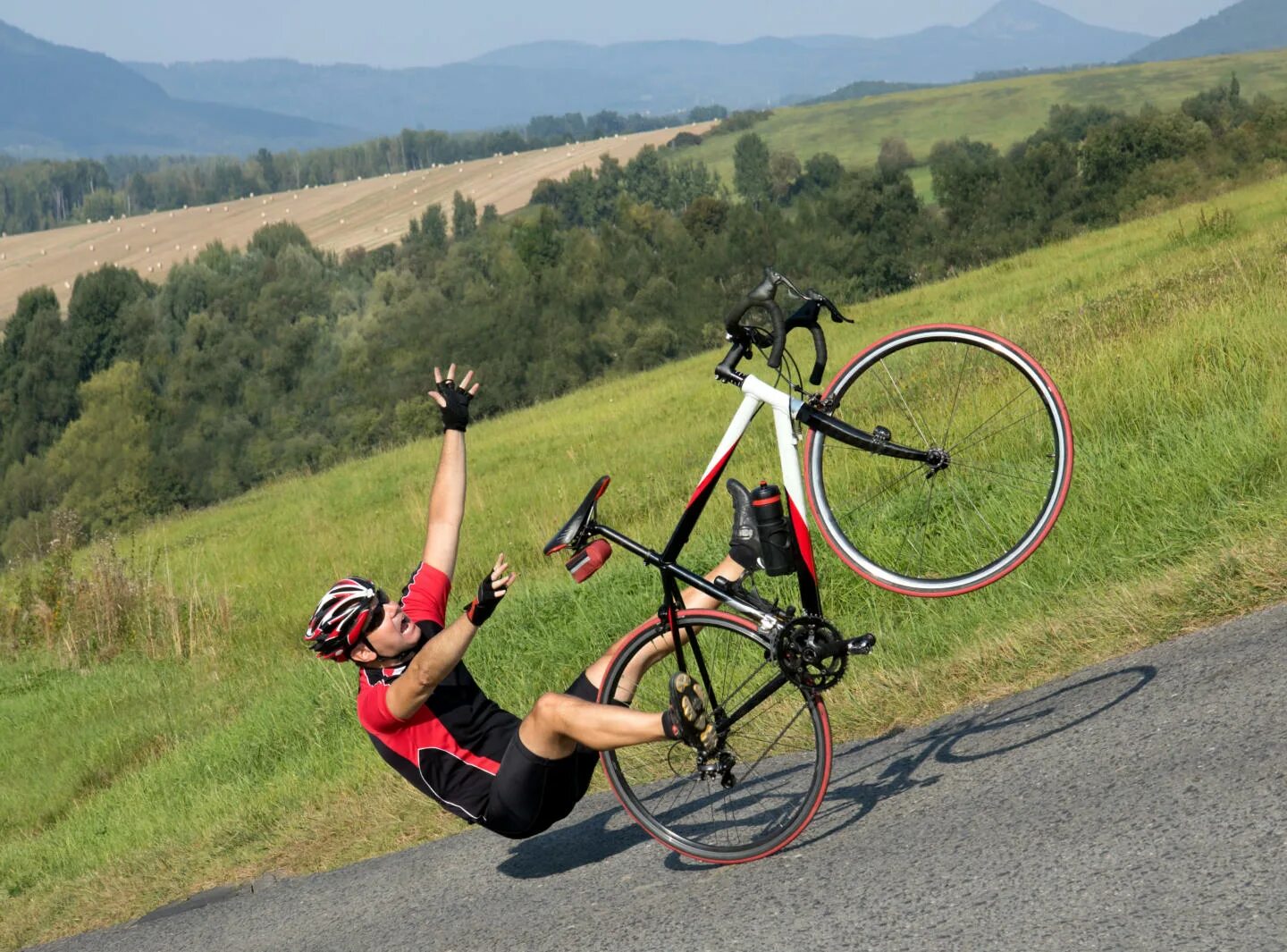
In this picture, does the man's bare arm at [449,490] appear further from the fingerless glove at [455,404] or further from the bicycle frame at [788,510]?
the bicycle frame at [788,510]

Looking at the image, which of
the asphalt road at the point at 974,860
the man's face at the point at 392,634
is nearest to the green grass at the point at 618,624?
the asphalt road at the point at 974,860

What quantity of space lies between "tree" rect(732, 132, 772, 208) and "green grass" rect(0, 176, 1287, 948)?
132m

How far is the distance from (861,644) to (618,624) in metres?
6.10

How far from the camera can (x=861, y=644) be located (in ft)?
17.7

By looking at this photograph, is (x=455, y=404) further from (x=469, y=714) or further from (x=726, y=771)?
(x=726, y=771)

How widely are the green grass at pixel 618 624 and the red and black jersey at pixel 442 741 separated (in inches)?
73.0

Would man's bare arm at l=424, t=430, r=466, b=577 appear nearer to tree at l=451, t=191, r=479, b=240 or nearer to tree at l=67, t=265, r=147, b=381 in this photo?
tree at l=67, t=265, r=147, b=381

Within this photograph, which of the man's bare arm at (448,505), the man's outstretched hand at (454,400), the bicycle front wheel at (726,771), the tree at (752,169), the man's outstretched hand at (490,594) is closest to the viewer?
the man's outstretched hand at (490,594)

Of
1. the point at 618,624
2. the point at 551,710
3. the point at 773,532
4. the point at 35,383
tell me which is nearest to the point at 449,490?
the point at 551,710

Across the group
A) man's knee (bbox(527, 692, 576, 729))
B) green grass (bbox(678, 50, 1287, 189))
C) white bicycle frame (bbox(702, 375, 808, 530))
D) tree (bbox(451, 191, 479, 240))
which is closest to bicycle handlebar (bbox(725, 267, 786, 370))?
white bicycle frame (bbox(702, 375, 808, 530))

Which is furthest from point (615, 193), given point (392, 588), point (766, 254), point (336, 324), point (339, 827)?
point (339, 827)

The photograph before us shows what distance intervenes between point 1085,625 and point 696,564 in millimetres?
4712

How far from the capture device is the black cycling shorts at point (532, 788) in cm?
606

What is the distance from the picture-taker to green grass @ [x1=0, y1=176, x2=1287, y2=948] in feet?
24.3
